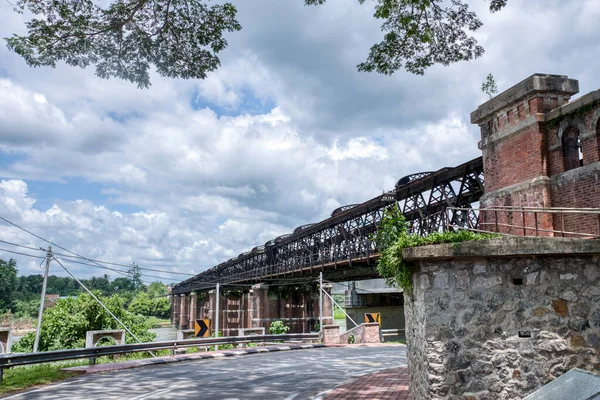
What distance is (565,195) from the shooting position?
12.3m

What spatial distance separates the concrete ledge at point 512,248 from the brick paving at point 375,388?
3.39 metres

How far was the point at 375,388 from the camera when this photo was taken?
9.68 metres

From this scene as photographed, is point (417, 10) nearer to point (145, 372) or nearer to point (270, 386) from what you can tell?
point (270, 386)

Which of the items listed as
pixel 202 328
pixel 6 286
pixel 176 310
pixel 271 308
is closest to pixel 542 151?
pixel 202 328

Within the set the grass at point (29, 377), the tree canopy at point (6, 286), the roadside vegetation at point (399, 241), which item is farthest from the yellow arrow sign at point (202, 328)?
the tree canopy at point (6, 286)

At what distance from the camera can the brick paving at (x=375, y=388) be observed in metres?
8.75

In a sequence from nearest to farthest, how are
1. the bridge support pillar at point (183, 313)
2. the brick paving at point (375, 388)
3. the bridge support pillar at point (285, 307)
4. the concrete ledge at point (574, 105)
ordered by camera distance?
the brick paving at point (375, 388) < the concrete ledge at point (574, 105) < the bridge support pillar at point (285, 307) < the bridge support pillar at point (183, 313)

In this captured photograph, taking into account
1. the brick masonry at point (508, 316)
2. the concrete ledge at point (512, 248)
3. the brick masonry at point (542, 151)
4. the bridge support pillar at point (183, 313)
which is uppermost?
the brick masonry at point (542, 151)

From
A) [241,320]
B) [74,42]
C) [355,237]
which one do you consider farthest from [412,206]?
[241,320]

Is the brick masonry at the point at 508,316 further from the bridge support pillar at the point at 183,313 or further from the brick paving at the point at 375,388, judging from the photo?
the bridge support pillar at the point at 183,313

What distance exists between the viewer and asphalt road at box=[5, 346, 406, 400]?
9.63 metres

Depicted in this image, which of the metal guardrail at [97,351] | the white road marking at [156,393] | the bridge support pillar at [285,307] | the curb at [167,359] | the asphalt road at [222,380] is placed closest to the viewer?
the white road marking at [156,393]

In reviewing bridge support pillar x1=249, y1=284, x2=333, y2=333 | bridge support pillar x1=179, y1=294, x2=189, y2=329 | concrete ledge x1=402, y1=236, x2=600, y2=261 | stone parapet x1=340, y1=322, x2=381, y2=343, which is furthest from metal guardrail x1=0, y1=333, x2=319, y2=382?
bridge support pillar x1=179, y1=294, x2=189, y2=329

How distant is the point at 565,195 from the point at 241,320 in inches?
1845
